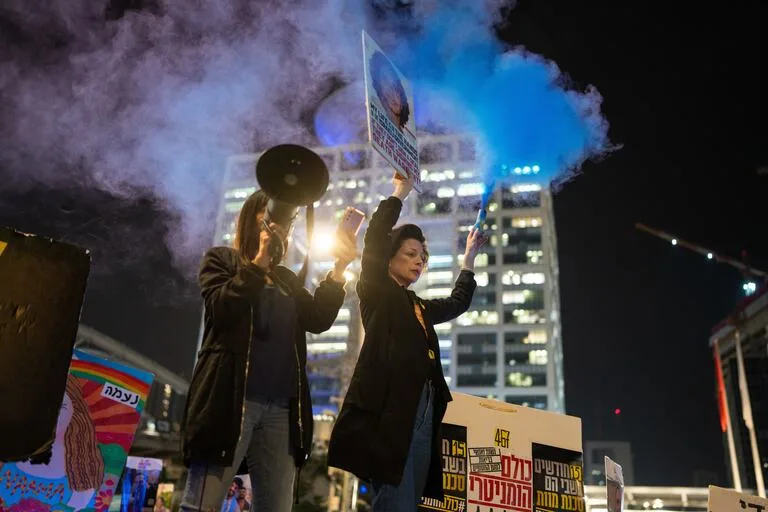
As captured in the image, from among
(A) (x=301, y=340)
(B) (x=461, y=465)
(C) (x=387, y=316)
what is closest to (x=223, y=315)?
(A) (x=301, y=340)

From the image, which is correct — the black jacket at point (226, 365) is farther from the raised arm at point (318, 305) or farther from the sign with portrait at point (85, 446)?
the sign with portrait at point (85, 446)

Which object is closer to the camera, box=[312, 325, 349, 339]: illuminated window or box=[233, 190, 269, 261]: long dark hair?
box=[233, 190, 269, 261]: long dark hair

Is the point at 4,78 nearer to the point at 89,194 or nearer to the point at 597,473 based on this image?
the point at 89,194

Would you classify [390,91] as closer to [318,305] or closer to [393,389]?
[318,305]

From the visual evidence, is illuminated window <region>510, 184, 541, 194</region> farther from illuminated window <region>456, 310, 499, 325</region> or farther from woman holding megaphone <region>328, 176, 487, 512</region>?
woman holding megaphone <region>328, 176, 487, 512</region>

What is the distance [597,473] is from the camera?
295 ft

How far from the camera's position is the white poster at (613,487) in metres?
4.26

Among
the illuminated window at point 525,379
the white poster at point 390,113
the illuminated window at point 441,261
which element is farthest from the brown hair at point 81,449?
the illuminated window at point 441,261

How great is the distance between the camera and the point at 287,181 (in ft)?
8.47

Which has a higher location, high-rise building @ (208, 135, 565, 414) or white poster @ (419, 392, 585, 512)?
high-rise building @ (208, 135, 565, 414)

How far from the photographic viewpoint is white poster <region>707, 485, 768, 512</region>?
399 centimetres

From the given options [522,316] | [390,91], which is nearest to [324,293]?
[390,91]

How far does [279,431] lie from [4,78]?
6.77m

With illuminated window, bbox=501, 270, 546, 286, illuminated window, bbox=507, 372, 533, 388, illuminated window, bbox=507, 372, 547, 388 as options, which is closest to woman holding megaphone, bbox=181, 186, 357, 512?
illuminated window, bbox=507, 372, 547, 388
